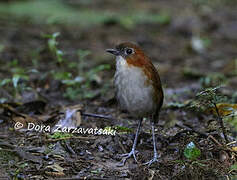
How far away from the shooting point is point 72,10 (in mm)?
11367

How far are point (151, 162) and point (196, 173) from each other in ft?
1.53

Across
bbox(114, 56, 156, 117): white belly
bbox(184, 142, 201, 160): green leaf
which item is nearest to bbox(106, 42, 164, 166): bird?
bbox(114, 56, 156, 117): white belly

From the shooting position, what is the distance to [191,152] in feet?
12.6

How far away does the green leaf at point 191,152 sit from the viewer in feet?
12.6

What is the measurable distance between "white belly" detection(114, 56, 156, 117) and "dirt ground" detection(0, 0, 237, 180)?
46cm

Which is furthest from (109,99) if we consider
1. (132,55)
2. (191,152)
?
(191,152)

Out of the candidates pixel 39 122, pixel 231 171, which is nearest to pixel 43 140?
pixel 39 122

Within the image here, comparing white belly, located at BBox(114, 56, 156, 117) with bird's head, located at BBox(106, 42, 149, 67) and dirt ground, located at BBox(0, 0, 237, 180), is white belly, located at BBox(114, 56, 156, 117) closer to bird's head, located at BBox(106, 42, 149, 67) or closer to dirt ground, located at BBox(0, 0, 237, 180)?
bird's head, located at BBox(106, 42, 149, 67)

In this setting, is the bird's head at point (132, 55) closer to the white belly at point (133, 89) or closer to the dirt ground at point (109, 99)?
the white belly at point (133, 89)

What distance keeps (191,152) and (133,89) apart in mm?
823

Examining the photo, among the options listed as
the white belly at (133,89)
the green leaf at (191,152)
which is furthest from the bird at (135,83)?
the green leaf at (191,152)

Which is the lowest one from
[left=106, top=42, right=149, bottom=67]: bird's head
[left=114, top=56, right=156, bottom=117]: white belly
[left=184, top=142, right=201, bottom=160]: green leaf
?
[left=184, top=142, right=201, bottom=160]: green leaf

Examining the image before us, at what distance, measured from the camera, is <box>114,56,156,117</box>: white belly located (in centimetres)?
403

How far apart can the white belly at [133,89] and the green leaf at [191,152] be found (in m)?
0.59
